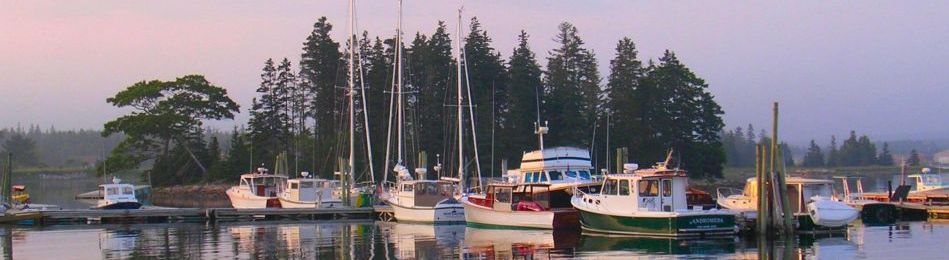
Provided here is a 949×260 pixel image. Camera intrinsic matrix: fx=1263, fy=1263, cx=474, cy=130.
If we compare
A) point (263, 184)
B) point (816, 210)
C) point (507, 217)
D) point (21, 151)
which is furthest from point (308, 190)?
point (21, 151)

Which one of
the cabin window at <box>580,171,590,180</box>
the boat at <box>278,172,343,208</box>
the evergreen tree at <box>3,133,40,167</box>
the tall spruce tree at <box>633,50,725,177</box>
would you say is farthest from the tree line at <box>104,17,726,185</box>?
the evergreen tree at <box>3,133,40,167</box>

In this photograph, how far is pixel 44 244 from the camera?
138ft

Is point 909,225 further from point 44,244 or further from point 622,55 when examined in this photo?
point 622,55

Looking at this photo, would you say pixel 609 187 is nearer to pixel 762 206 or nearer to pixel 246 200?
pixel 762 206

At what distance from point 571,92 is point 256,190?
2947 centimetres

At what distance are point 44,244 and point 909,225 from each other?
98.9ft

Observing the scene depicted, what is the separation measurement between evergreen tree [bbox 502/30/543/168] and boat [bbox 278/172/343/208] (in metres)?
22.7

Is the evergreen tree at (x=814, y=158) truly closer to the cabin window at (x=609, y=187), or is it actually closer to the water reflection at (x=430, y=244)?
the water reflection at (x=430, y=244)

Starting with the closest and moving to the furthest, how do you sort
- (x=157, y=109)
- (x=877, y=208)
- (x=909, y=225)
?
(x=909, y=225)
(x=877, y=208)
(x=157, y=109)

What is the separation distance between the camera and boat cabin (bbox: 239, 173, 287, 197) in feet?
220

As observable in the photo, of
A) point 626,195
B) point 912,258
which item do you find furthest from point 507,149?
point 912,258

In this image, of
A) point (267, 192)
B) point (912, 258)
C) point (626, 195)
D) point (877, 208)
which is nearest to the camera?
point (912, 258)

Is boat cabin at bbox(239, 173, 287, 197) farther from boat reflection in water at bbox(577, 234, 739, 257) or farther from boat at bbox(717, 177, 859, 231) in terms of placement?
boat at bbox(717, 177, 859, 231)

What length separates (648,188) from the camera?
39.2 m
